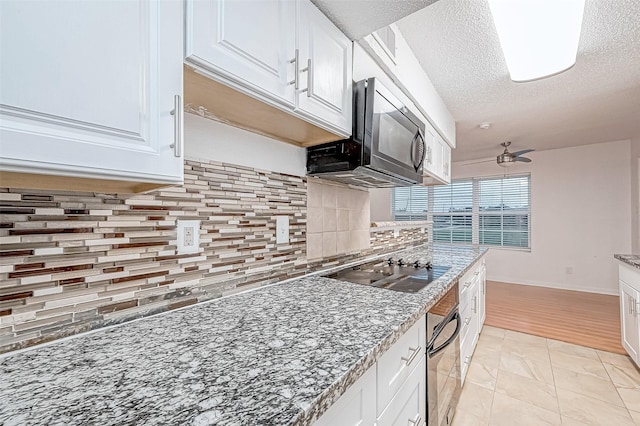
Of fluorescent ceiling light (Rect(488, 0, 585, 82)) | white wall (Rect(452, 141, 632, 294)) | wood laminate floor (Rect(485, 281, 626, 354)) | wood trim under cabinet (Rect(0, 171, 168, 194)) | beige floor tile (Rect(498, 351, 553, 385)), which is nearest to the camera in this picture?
wood trim under cabinet (Rect(0, 171, 168, 194))

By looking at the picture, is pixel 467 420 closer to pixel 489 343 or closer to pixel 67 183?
pixel 489 343

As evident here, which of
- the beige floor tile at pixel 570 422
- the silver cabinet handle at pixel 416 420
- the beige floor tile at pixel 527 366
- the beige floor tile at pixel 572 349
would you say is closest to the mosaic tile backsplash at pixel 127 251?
the silver cabinet handle at pixel 416 420

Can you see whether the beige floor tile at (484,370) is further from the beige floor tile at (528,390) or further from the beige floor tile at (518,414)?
the beige floor tile at (518,414)

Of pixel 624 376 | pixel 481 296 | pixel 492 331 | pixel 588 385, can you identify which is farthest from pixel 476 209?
pixel 588 385

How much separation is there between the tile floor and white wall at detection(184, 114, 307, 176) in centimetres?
175

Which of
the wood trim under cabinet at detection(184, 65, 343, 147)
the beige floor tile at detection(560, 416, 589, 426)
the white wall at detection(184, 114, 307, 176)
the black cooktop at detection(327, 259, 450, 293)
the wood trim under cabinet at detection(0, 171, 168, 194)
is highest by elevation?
the wood trim under cabinet at detection(184, 65, 343, 147)

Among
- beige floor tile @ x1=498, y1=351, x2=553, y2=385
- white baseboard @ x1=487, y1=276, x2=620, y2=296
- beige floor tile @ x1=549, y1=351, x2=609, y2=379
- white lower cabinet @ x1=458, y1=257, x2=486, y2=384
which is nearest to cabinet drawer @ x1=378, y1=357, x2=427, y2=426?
white lower cabinet @ x1=458, y1=257, x2=486, y2=384

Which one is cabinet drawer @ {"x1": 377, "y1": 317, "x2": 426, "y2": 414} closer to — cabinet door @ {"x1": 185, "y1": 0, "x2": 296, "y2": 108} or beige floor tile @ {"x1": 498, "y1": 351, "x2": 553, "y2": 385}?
cabinet door @ {"x1": 185, "y1": 0, "x2": 296, "y2": 108}

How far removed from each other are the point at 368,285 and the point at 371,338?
0.55m

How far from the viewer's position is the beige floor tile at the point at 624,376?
6.48 ft

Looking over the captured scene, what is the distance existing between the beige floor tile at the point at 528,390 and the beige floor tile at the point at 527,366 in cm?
7

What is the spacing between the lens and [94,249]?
0.75 m

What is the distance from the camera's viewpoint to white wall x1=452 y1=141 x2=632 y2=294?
4.20 m

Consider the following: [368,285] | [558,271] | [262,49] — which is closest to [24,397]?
[262,49]
